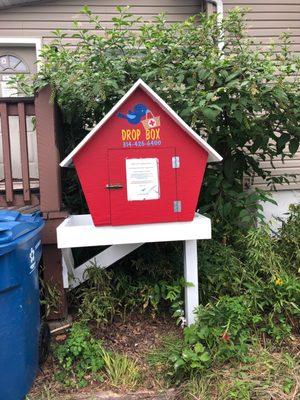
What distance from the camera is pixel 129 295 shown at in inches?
122

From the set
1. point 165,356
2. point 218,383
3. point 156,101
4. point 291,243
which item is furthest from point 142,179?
point 291,243

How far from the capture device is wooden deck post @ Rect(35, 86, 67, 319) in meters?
2.88

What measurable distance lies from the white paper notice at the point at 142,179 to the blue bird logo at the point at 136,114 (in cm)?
26

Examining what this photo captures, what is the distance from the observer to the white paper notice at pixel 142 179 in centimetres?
262

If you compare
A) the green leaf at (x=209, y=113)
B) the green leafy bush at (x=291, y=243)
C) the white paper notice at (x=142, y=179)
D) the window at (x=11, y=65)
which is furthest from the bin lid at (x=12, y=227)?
the window at (x=11, y=65)

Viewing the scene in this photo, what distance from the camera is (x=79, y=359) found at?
259 centimetres

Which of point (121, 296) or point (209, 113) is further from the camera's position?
point (121, 296)

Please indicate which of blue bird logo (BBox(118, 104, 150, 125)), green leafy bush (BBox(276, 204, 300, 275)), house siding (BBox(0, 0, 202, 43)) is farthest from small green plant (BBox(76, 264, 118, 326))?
house siding (BBox(0, 0, 202, 43))

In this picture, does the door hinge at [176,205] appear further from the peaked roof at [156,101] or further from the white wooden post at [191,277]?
the peaked roof at [156,101]

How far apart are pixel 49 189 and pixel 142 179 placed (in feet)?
2.44

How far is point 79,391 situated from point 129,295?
34.0 inches

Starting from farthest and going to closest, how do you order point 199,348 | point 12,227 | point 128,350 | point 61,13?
1. point 61,13
2. point 128,350
3. point 199,348
4. point 12,227

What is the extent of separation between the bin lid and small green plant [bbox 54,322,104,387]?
2.64 feet

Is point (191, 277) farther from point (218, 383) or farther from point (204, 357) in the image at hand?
point (218, 383)
